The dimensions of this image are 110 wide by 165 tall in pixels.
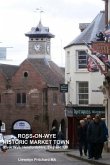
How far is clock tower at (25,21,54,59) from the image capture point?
399 ft

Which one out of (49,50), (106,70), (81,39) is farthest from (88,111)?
(49,50)

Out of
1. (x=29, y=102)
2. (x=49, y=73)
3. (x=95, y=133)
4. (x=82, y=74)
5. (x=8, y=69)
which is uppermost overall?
(x=8, y=69)

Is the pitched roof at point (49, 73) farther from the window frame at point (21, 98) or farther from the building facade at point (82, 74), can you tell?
the building facade at point (82, 74)

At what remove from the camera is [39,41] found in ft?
415

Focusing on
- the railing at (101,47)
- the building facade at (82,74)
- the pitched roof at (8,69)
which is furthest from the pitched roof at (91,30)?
the pitched roof at (8,69)

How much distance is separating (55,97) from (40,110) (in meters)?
3.22

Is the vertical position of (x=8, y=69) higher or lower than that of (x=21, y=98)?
higher

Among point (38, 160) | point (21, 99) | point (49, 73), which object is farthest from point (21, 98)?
point (38, 160)

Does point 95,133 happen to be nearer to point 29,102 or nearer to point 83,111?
point 83,111

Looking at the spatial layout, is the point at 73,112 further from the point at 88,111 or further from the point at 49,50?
the point at 49,50

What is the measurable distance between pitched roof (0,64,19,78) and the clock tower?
23.0 m

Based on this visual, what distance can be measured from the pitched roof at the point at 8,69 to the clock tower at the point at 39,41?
23.0 m

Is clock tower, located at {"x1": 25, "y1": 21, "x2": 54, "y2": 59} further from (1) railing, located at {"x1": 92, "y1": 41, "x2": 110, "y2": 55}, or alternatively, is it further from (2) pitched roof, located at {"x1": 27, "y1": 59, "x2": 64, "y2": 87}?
(1) railing, located at {"x1": 92, "y1": 41, "x2": 110, "y2": 55}

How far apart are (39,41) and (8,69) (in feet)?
104
